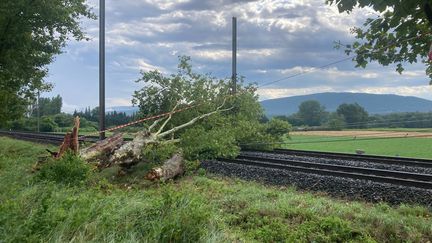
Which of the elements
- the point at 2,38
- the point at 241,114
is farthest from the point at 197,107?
the point at 2,38

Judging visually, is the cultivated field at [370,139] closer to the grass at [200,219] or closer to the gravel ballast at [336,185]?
the gravel ballast at [336,185]

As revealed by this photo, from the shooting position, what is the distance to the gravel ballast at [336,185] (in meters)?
8.59

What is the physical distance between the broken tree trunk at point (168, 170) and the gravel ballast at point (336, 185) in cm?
116

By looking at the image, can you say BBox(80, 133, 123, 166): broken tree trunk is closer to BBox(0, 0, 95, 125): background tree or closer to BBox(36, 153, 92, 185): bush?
BBox(36, 153, 92, 185): bush

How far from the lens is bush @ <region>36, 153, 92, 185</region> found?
964 centimetres

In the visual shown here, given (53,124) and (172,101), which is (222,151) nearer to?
(172,101)

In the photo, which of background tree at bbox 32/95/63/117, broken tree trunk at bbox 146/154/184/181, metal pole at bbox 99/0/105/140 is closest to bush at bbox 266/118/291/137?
metal pole at bbox 99/0/105/140

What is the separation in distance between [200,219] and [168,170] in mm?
6457

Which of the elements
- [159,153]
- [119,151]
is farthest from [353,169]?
[119,151]

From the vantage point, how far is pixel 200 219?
5.16 metres

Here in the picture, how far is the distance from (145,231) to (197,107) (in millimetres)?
13554

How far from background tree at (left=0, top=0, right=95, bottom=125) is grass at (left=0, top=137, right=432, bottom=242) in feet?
42.9

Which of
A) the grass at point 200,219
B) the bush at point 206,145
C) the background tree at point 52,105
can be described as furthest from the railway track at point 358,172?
the background tree at point 52,105

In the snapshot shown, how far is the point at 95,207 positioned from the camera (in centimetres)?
538
